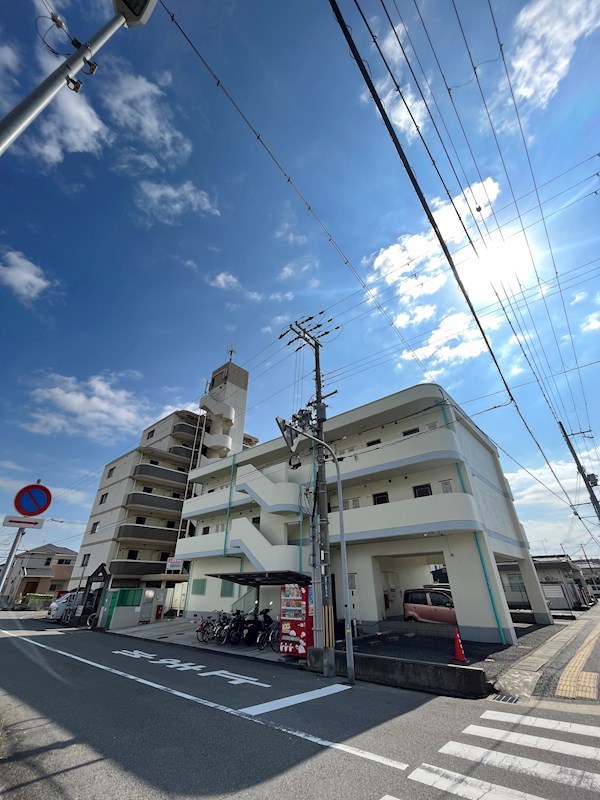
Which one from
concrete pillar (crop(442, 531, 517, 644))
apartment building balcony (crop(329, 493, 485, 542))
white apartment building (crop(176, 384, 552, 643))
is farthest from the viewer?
white apartment building (crop(176, 384, 552, 643))

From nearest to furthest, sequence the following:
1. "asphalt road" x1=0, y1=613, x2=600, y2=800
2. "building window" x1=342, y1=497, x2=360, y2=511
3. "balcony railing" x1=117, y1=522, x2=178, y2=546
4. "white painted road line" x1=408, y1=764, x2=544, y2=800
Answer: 1. "white painted road line" x1=408, y1=764, x2=544, y2=800
2. "asphalt road" x1=0, y1=613, x2=600, y2=800
3. "building window" x1=342, y1=497, x2=360, y2=511
4. "balcony railing" x1=117, y1=522, x2=178, y2=546

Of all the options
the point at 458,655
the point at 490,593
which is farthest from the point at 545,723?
the point at 490,593

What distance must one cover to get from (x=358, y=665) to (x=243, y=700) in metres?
3.11

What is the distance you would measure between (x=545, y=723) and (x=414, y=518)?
29.1 ft

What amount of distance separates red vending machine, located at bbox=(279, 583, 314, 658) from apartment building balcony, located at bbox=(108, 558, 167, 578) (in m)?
22.8

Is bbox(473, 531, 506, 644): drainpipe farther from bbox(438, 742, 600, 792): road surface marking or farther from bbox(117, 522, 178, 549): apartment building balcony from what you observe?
bbox(117, 522, 178, 549): apartment building balcony

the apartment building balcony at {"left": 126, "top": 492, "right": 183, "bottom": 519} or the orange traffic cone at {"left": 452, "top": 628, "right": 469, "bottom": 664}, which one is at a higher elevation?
the apartment building balcony at {"left": 126, "top": 492, "right": 183, "bottom": 519}

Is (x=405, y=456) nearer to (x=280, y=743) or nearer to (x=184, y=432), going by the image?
(x=280, y=743)

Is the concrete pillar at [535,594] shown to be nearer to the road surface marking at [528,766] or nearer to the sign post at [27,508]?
the road surface marking at [528,766]

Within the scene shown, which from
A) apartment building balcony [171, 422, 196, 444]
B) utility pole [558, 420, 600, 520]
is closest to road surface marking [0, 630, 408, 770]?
utility pole [558, 420, 600, 520]

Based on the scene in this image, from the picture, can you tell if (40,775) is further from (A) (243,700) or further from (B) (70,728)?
(A) (243,700)

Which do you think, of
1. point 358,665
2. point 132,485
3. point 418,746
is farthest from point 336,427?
point 132,485

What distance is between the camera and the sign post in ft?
13.2

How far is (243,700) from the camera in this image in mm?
6367
